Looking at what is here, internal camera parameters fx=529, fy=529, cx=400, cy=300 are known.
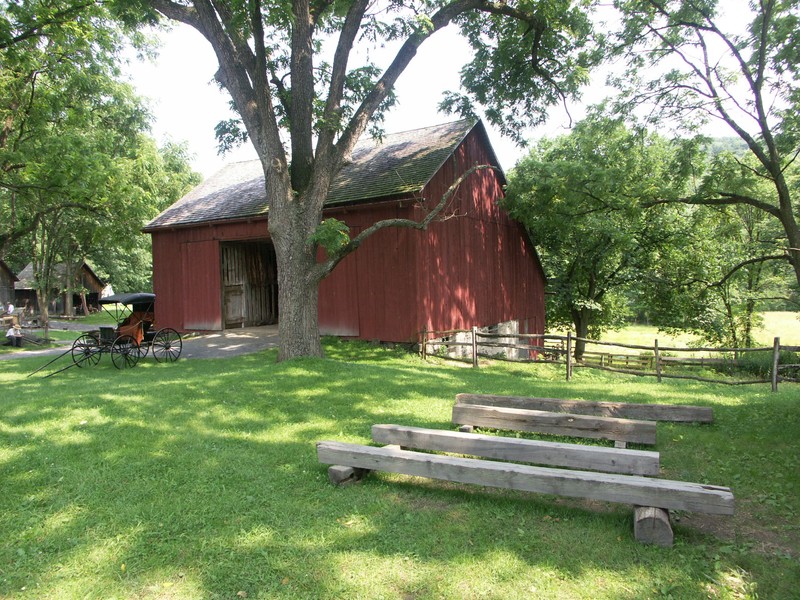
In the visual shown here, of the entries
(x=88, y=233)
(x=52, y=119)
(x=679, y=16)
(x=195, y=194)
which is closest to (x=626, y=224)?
(x=679, y=16)

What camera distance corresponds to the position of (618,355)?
20.0 metres

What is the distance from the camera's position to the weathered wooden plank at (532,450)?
4285 millimetres

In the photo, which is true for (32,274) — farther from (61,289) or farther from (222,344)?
(222,344)

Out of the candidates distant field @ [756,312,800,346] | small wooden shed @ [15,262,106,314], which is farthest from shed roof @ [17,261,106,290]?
distant field @ [756,312,800,346]

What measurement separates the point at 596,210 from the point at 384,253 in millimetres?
6644

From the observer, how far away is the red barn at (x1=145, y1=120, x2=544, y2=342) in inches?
568

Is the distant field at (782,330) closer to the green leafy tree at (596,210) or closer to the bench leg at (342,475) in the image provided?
the green leafy tree at (596,210)

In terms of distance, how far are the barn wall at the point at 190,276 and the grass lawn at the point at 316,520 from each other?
11102 mm

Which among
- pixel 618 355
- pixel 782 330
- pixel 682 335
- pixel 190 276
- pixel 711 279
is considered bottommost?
pixel 682 335

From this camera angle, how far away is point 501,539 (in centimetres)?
373

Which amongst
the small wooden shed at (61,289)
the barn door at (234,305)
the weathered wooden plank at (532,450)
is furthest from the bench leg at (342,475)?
the small wooden shed at (61,289)

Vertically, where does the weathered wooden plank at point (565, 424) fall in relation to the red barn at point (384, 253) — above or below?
below

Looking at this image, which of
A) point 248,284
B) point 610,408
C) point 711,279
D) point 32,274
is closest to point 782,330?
point 711,279

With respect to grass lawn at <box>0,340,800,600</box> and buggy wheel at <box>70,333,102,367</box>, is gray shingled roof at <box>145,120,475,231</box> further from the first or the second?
grass lawn at <box>0,340,800,600</box>
